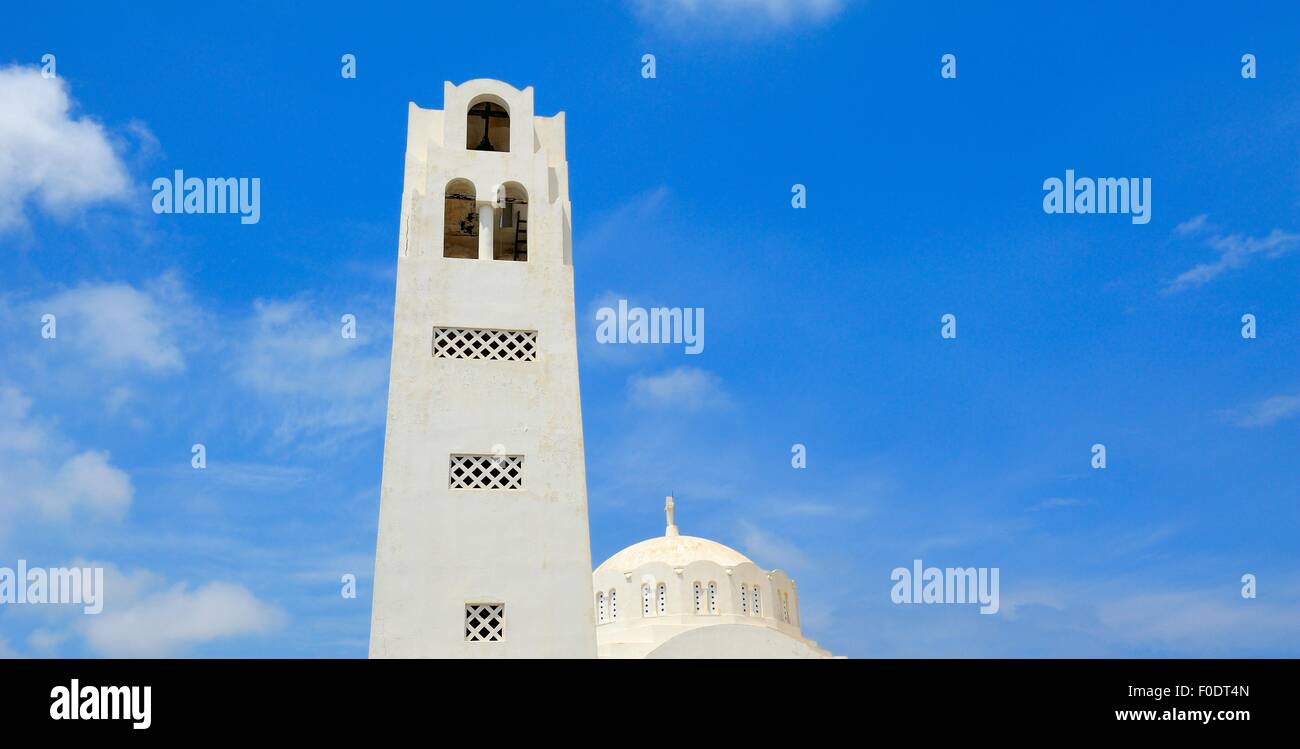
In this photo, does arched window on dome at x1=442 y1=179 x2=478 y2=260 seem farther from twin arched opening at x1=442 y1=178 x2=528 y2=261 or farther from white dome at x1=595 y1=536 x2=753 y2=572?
white dome at x1=595 y1=536 x2=753 y2=572

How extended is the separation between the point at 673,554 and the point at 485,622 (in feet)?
61.3

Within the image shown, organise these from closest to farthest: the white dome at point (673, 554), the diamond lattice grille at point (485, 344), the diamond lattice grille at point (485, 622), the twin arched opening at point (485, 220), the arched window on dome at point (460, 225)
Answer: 1. the diamond lattice grille at point (485, 622)
2. the diamond lattice grille at point (485, 344)
3. the twin arched opening at point (485, 220)
4. the arched window on dome at point (460, 225)
5. the white dome at point (673, 554)

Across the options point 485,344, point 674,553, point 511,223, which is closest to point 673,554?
point 674,553

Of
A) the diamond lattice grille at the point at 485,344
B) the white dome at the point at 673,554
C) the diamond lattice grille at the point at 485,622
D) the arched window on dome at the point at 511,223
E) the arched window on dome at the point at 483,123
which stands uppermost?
the arched window on dome at the point at 483,123

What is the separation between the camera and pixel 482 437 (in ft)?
53.8

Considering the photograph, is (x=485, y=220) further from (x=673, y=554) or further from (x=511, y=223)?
(x=673, y=554)

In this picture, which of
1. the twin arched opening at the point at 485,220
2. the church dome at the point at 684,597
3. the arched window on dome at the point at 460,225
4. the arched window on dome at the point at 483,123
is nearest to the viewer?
the twin arched opening at the point at 485,220

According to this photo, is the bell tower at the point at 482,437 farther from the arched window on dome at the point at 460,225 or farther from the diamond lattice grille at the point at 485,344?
the arched window on dome at the point at 460,225

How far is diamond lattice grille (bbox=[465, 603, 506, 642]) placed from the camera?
50.6 feet

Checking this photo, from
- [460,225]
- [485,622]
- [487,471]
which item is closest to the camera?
[485,622]

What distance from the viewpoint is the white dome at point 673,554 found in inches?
1324

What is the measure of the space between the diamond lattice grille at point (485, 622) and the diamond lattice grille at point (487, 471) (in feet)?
5.62

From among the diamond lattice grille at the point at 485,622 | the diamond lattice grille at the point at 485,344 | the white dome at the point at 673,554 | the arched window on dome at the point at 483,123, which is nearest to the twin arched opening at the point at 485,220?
the arched window on dome at the point at 483,123
